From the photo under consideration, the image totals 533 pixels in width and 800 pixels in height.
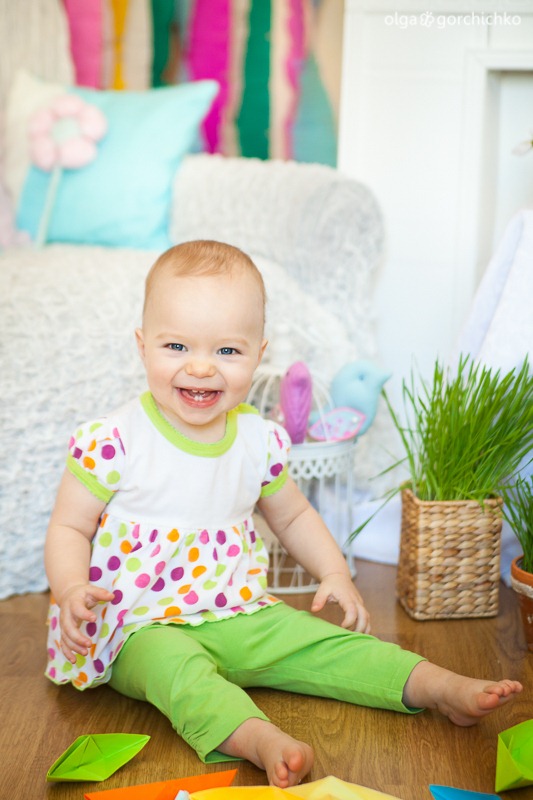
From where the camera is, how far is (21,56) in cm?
231

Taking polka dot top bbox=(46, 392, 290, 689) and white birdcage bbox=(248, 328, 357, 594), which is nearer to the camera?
polka dot top bbox=(46, 392, 290, 689)

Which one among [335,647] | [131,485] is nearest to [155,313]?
[131,485]

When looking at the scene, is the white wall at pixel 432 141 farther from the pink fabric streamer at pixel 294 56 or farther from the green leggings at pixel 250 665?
the green leggings at pixel 250 665

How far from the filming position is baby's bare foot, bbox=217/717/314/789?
86cm

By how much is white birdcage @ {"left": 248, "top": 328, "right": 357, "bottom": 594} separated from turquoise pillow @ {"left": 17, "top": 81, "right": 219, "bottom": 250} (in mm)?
500

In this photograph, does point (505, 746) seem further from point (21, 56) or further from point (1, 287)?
point (21, 56)

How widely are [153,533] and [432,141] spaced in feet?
4.33

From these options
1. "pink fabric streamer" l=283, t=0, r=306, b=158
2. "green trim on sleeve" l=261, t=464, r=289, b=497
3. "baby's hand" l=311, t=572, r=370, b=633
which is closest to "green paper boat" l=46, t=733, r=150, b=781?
"baby's hand" l=311, t=572, r=370, b=633

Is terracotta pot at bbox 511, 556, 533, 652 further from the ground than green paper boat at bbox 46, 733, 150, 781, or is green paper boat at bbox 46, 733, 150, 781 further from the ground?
terracotta pot at bbox 511, 556, 533, 652

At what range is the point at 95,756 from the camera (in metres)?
0.93

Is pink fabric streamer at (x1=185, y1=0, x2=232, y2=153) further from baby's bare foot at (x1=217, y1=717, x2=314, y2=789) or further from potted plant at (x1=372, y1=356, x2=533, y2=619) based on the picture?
baby's bare foot at (x1=217, y1=717, x2=314, y2=789)

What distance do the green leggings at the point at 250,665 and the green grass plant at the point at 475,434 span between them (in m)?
0.36

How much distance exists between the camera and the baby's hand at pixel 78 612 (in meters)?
0.94

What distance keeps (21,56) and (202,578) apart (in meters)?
1.69
